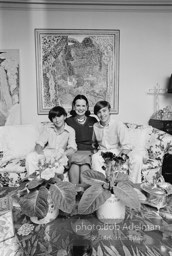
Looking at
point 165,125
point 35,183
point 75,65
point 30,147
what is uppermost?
point 75,65

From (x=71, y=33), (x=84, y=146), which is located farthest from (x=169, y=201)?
(x=71, y=33)

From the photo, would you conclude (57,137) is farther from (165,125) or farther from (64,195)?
(165,125)

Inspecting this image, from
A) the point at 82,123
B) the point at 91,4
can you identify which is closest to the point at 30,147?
the point at 82,123

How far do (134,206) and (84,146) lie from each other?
1.49 meters

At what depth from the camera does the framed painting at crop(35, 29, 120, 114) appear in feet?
10.0

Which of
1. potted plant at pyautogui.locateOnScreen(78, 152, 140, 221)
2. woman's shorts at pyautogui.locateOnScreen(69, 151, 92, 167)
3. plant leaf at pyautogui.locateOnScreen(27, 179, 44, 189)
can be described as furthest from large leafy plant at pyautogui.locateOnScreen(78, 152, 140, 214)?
woman's shorts at pyautogui.locateOnScreen(69, 151, 92, 167)

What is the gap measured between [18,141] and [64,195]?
66.8 inches

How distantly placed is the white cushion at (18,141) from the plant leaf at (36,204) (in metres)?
1.51

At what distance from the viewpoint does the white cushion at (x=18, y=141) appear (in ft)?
8.42

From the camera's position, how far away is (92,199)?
1074 millimetres

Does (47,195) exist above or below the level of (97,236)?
above

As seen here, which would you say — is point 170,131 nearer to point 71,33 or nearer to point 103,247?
point 71,33

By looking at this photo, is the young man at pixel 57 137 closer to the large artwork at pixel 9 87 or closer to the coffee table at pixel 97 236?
the large artwork at pixel 9 87

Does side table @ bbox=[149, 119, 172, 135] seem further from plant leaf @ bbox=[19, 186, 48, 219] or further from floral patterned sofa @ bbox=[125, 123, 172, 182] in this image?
plant leaf @ bbox=[19, 186, 48, 219]
